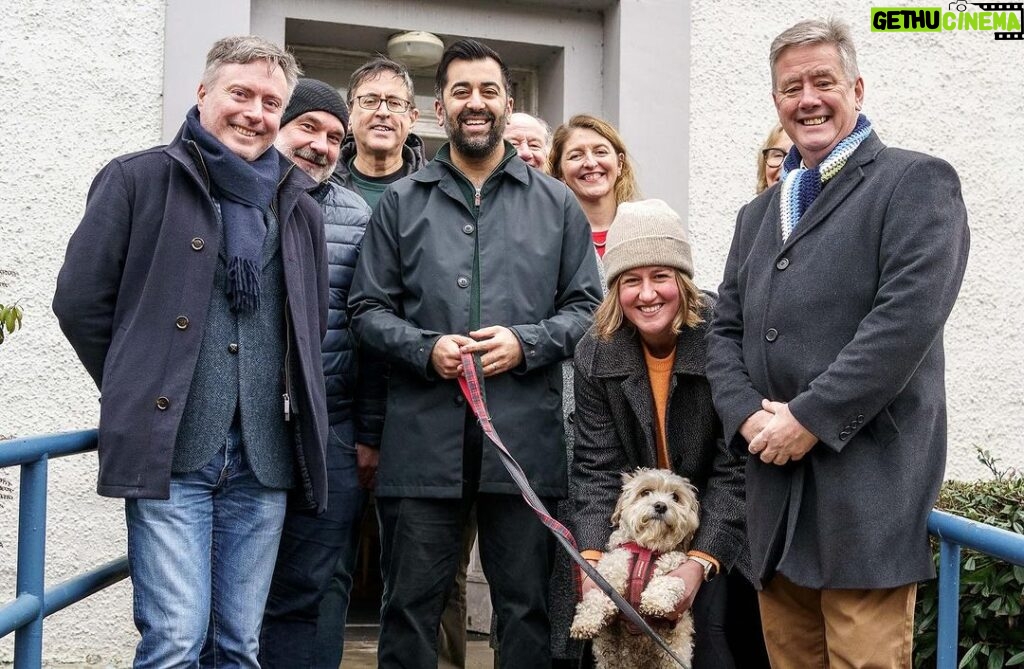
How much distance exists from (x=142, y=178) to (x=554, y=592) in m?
1.88

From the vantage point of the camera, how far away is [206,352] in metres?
2.90

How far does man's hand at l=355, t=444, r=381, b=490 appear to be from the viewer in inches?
149

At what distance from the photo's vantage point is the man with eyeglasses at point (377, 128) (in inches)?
167

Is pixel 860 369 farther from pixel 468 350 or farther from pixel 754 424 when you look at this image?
pixel 468 350

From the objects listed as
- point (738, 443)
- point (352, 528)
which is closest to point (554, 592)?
point (352, 528)

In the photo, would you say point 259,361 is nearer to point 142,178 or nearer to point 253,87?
point 142,178

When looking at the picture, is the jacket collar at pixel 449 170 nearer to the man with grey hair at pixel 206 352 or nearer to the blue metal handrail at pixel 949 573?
the man with grey hair at pixel 206 352

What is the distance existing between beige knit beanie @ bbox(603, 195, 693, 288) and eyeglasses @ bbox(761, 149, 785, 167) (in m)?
1.04

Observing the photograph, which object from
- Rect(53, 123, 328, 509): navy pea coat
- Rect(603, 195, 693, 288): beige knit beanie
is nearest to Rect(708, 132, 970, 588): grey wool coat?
Rect(603, 195, 693, 288): beige knit beanie

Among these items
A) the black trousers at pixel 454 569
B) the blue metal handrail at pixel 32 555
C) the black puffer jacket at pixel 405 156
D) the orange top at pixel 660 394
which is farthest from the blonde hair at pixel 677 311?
the blue metal handrail at pixel 32 555

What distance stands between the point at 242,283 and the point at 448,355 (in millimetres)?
745

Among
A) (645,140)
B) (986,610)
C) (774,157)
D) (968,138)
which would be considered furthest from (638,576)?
(968,138)

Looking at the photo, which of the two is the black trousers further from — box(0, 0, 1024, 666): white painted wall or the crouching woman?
box(0, 0, 1024, 666): white painted wall

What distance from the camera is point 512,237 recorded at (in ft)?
11.9
